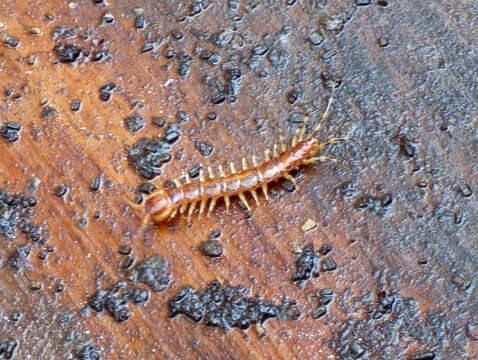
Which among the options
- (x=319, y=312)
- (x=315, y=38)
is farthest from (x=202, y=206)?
(x=315, y=38)

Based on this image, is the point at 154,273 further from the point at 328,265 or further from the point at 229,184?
the point at 328,265

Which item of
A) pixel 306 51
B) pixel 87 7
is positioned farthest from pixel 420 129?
pixel 87 7

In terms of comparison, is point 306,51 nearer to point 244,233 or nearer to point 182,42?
point 182,42

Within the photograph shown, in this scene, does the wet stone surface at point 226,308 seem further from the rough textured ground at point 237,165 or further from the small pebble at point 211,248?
the small pebble at point 211,248

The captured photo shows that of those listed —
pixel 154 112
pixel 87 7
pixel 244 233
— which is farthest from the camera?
pixel 87 7

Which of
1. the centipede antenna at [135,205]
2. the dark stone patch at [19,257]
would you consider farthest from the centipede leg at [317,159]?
the dark stone patch at [19,257]

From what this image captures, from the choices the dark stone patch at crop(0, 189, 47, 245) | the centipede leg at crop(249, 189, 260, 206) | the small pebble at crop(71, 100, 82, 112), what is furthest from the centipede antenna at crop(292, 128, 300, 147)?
the dark stone patch at crop(0, 189, 47, 245)
